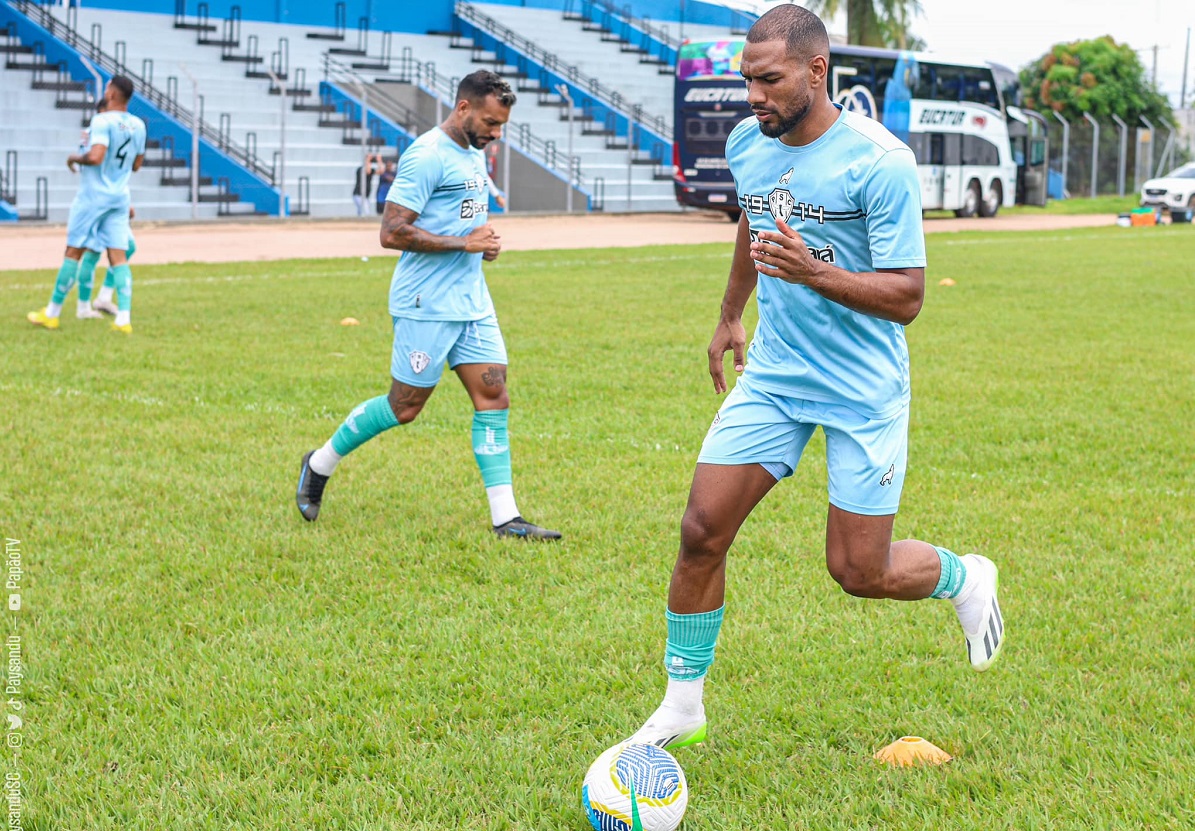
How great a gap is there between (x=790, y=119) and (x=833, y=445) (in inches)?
36.0

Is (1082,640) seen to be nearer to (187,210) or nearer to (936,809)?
(936,809)

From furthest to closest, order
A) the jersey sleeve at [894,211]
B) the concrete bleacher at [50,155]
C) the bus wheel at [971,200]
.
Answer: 1. the bus wheel at [971,200]
2. the concrete bleacher at [50,155]
3. the jersey sleeve at [894,211]

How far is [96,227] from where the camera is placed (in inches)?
493

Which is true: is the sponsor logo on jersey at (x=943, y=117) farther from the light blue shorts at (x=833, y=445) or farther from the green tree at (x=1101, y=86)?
the light blue shorts at (x=833, y=445)

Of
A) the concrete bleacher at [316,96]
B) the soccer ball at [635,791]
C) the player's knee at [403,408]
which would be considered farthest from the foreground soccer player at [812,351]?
the concrete bleacher at [316,96]

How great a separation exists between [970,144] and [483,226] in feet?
109

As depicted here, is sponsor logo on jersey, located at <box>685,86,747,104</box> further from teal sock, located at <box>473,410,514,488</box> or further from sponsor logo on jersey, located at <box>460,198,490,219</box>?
teal sock, located at <box>473,410,514,488</box>

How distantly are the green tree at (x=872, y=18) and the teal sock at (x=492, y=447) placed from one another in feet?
146

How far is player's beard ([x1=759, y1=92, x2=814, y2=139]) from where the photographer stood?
3.64m

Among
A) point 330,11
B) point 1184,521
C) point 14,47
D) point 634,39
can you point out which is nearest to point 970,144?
point 634,39

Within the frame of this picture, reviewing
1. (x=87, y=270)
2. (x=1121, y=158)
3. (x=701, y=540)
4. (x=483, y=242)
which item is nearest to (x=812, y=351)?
(x=701, y=540)

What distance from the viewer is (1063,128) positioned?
52344 millimetres

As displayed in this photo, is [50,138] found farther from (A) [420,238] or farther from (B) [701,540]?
(B) [701,540]

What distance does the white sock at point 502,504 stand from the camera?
6.17 meters
